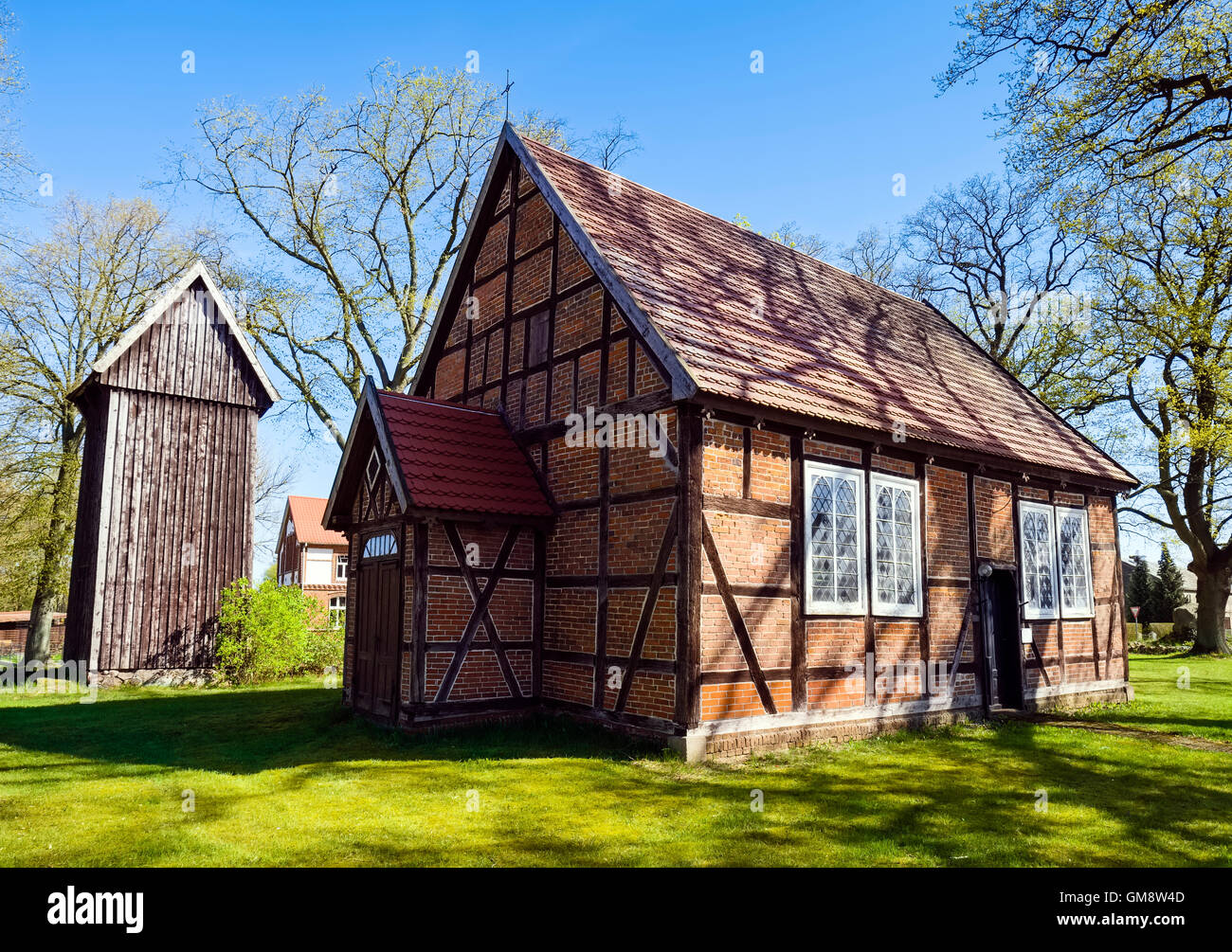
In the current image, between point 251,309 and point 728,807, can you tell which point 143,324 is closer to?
point 251,309

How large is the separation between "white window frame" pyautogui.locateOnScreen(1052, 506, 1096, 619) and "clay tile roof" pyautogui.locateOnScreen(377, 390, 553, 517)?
9.69 meters

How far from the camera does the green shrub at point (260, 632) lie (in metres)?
18.2

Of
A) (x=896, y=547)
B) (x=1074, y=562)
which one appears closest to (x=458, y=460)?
(x=896, y=547)

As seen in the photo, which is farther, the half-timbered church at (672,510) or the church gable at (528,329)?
the church gable at (528,329)

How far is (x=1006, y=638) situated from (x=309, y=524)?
1487 inches

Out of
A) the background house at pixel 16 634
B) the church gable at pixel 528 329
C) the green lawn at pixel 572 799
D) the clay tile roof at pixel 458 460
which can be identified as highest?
the church gable at pixel 528 329

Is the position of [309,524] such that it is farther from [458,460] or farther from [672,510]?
[672,510]

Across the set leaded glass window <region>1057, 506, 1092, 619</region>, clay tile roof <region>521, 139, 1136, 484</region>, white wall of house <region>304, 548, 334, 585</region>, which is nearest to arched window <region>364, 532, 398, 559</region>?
clay tile roof <region>521, 139, 1136, 484</region>

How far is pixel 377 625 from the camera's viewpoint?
38.6 feet

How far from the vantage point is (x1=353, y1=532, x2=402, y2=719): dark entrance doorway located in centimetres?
1116

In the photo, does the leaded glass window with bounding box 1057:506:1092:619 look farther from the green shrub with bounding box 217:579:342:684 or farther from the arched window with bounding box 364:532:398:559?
the green shrub with bounding box 217:579:342:684

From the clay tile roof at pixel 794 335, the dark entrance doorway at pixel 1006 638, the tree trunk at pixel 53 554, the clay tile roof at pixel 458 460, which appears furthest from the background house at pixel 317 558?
the dark entrance doorway at pixel 1006 638

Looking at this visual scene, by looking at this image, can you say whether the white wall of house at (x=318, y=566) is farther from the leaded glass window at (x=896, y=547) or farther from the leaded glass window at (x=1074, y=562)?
the leaded glass window at (x=896, y=547)

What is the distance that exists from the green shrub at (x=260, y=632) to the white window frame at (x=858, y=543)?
1265cm
